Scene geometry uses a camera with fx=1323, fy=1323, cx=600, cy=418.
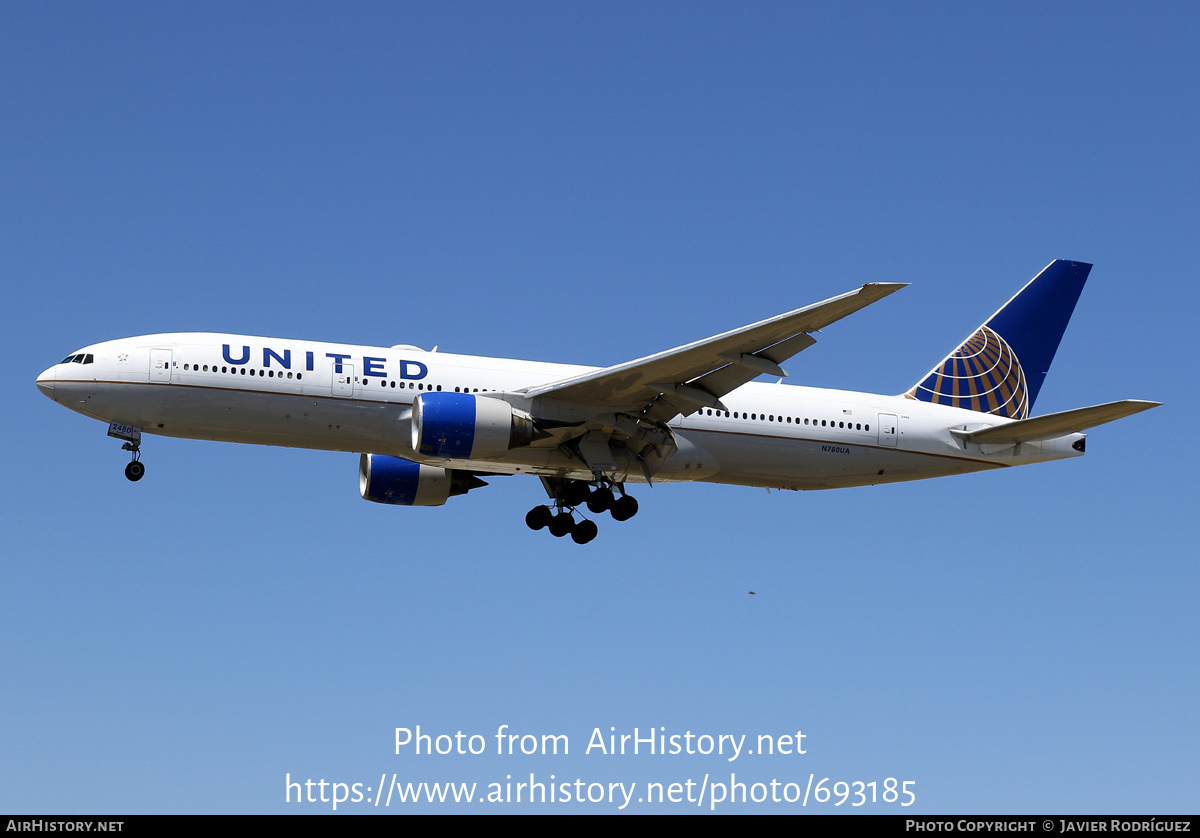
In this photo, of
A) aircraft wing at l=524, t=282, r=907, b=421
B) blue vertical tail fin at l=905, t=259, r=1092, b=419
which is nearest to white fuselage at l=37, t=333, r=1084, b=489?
aircraft wing at l=524, t=282, r=907, b=421

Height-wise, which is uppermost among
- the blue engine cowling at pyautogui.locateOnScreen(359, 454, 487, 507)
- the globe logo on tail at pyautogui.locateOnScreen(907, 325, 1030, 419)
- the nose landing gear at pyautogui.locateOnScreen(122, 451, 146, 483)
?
the globe logo on tail at pyautogui.locateOnScreen(907, 325, 1030, 419)

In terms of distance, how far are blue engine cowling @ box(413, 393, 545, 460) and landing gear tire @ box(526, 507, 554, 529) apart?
3.72 m

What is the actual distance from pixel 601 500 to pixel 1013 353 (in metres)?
12.2

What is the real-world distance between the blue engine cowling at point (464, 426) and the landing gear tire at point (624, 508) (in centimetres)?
343

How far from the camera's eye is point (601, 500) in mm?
29719

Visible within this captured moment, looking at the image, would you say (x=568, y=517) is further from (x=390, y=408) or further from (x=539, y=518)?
(x=390, y=408)

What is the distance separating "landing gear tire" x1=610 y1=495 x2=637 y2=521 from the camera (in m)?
29.7

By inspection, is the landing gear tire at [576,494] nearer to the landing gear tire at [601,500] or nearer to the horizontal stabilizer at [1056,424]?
the landing gear tire at [601,500]

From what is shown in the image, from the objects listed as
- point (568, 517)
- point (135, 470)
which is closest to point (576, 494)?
point (568, 517)

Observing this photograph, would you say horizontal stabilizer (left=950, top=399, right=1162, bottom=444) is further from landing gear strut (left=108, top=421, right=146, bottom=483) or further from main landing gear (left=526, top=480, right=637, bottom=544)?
landing gear strut (left=108, top=421, right=146, bottom=483)

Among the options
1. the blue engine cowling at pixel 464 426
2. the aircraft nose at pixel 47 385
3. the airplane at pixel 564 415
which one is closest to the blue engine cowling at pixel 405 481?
the airplane at pixel 564 415

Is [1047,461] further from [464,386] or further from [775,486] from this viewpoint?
[464,386]

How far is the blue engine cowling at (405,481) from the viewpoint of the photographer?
105 ft
